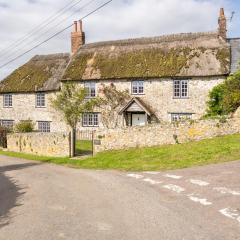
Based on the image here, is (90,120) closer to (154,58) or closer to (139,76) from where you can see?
(139,76)

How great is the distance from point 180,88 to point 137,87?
4.04m

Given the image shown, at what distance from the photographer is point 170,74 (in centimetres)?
3694

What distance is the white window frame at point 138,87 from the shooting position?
127 feet

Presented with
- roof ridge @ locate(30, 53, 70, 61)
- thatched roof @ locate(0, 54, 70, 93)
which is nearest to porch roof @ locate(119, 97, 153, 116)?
thatched roof @ locate(0, 54, 70, 93)

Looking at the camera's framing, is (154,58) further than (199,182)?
Yes

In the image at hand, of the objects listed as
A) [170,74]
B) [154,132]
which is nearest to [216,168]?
[154,132]

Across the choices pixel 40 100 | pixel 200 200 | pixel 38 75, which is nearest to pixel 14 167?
pixel 200 200

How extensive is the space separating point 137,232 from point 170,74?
28.5m

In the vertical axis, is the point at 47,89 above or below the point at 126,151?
above

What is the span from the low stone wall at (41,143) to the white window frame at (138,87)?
417 inches

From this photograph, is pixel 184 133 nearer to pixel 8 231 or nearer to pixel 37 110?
pixel 8 231

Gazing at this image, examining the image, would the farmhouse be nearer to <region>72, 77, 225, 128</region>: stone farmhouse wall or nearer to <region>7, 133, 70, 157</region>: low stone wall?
<region>72, 77, 225, 128</region>: stone farmhouse wall

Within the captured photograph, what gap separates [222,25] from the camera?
38.7 meters

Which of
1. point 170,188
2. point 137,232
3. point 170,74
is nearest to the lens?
point 137,232
